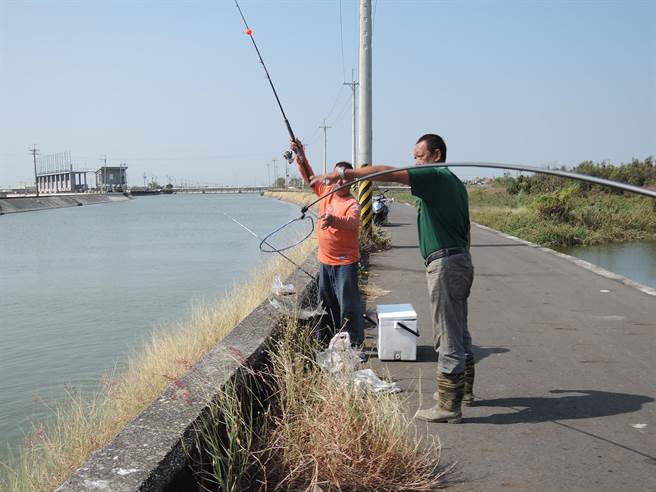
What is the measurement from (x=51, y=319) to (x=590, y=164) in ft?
148

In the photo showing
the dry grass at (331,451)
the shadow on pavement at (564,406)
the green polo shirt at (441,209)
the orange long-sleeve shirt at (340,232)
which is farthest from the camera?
the orange long-sleeve shirt at (340,232)

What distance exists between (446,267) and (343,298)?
198 cm

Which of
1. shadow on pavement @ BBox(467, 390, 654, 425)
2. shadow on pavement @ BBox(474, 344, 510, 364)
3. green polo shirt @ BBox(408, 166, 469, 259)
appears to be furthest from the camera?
shadow on pavement @ BBox(474, 344, 510, 364)

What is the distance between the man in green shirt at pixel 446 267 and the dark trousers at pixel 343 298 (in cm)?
168

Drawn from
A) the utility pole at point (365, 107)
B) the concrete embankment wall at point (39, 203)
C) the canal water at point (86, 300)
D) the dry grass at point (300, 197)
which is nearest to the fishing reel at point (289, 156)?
the canal water at point (86, 300)

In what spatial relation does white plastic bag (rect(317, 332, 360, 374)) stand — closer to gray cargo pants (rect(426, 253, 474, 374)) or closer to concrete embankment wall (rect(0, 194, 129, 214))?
gray cargo pants (rect(426, 253, 474, 374))

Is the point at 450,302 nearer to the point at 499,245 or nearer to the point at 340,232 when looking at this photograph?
the point at 340,232

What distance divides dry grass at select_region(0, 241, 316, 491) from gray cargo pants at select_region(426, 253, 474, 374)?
1.93m

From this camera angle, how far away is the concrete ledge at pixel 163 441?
131 inches

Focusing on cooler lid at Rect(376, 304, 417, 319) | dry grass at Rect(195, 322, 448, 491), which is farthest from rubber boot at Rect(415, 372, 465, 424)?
cooler lid at Rect(376, 304, 417, 319)

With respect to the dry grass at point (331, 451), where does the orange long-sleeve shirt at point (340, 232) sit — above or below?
above

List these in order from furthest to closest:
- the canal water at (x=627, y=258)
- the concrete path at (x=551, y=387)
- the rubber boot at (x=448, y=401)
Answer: the canal water at (x=627, y=258), the rubber boot at (x=448, y=401), the concrete path at (x=551, y=387)

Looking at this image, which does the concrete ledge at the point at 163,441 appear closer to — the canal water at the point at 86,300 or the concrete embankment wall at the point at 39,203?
Result: the canal water at the point at 86,300

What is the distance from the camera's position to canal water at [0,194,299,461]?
33.1ft
